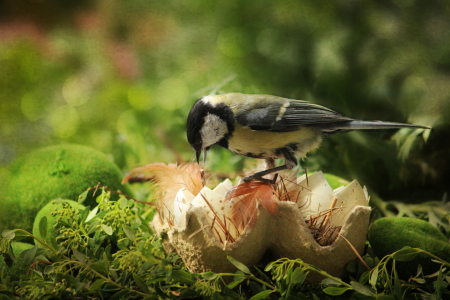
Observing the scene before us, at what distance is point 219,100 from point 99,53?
50 centimetres

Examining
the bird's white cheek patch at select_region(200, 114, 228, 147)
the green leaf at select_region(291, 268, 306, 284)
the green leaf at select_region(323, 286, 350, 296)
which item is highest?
the bird's white cheek patch at select_region(200, 114, 228, 147)

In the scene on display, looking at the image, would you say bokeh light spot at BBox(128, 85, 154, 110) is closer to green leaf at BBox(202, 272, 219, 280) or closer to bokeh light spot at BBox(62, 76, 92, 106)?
bokeh light spot at BBox(62, 76, 92, 106)

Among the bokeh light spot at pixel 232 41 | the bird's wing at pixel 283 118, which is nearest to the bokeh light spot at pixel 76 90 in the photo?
the bokeh light spot at pixel 232 41

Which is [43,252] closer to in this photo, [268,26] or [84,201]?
[84,201]

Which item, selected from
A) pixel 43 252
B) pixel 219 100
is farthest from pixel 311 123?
pixel 43 252

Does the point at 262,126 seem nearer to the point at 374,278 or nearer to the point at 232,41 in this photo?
the point at 374,278

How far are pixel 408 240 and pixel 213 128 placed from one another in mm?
321

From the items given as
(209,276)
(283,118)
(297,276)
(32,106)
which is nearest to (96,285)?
(209,276)

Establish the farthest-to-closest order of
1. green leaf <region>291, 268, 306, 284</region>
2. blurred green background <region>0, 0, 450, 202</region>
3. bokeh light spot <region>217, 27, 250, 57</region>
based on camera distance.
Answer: bokeh light spot <region>217, 27, 250, 57</region>
blurred green background <region>0, 0, 450, 202</region>
green leaf <region>291, 268, 306, 284</region>

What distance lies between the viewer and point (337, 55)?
2.95 ft

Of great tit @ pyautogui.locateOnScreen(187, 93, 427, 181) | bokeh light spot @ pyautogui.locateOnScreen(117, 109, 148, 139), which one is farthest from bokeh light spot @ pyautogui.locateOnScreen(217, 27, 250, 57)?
great tit @ pyautogui.locateOnScreen(187, 93, 427, 181)

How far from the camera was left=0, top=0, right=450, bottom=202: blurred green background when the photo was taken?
824 millimetres

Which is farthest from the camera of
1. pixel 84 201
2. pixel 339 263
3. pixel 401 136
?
pixel 401 136

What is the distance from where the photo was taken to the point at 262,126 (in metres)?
0.52
